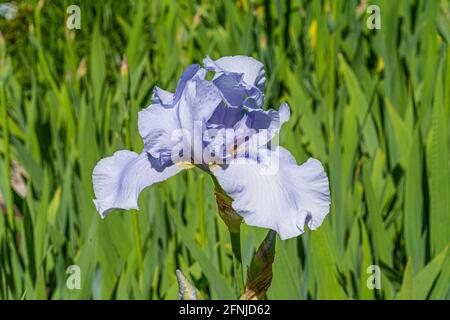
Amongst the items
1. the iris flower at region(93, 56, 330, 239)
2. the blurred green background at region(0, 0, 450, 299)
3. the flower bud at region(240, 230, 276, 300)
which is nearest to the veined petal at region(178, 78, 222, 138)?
the iris flower at region(93, 56, 330, 239)

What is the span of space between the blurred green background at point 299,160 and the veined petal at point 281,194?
33 centimetres

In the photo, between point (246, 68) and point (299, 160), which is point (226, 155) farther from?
point (299, 160)

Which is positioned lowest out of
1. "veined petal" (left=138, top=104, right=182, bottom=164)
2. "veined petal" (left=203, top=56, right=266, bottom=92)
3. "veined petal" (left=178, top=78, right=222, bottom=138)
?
"veined petal" (left=138, top=104, right=182, bottom=164)

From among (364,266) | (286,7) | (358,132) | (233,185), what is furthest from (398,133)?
(233,185)

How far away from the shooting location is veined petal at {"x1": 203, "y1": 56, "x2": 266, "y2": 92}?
0.54 metres

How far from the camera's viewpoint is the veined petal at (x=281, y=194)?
447 millimetres

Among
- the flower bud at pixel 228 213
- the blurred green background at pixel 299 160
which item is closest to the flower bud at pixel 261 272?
the flower bud at pixel 228 213

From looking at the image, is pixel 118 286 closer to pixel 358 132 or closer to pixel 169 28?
pixel 358 132

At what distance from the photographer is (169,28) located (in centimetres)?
179

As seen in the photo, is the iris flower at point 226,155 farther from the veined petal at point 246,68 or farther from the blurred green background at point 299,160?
the blurred green background at point 299,160

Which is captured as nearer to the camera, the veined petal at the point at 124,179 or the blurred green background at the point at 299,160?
the veined petal at the point at 124,179

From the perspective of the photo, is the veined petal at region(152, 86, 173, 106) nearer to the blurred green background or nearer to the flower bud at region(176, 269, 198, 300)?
the flower bud at region(176, 269, 198, 300)

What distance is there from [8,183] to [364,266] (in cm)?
52
